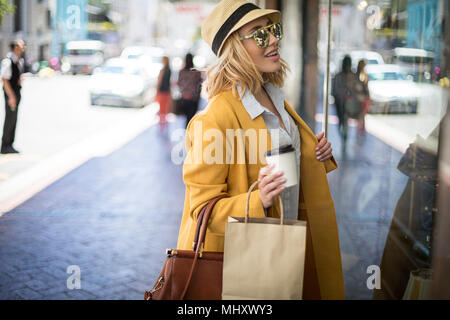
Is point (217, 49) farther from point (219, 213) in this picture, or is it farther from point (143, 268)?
point (143, 268)

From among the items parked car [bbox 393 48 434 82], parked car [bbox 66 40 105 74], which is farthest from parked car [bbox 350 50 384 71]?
parked car [bbox 66 40 105 74]

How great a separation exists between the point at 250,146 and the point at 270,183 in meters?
0.30

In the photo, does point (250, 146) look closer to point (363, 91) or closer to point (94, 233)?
point (94, 233)

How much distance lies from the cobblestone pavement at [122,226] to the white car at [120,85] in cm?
174

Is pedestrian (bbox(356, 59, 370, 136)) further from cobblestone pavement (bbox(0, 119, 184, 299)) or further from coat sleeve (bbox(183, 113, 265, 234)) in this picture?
coat sleeve (bbox(183, 113, 265, 234))

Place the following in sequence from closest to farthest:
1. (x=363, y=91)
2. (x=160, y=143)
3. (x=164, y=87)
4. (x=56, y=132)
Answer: (x=363, y=91), (x=56, y=132), (x=164, y=87), (x=160, y=143)

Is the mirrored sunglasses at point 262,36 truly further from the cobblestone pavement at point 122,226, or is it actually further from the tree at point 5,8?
the tree at point 5,8

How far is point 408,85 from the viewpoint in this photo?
420 cm

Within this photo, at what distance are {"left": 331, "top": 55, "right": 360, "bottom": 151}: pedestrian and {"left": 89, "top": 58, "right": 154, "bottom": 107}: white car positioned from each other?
3.85 meters

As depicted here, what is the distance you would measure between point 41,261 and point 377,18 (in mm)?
4103

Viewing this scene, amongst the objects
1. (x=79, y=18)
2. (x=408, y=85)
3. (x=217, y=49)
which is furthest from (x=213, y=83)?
(x=79, y=18)

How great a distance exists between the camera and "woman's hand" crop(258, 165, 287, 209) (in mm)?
1717

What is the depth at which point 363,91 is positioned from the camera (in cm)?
692

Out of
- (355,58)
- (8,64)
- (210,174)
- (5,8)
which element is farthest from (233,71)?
(355,58)
